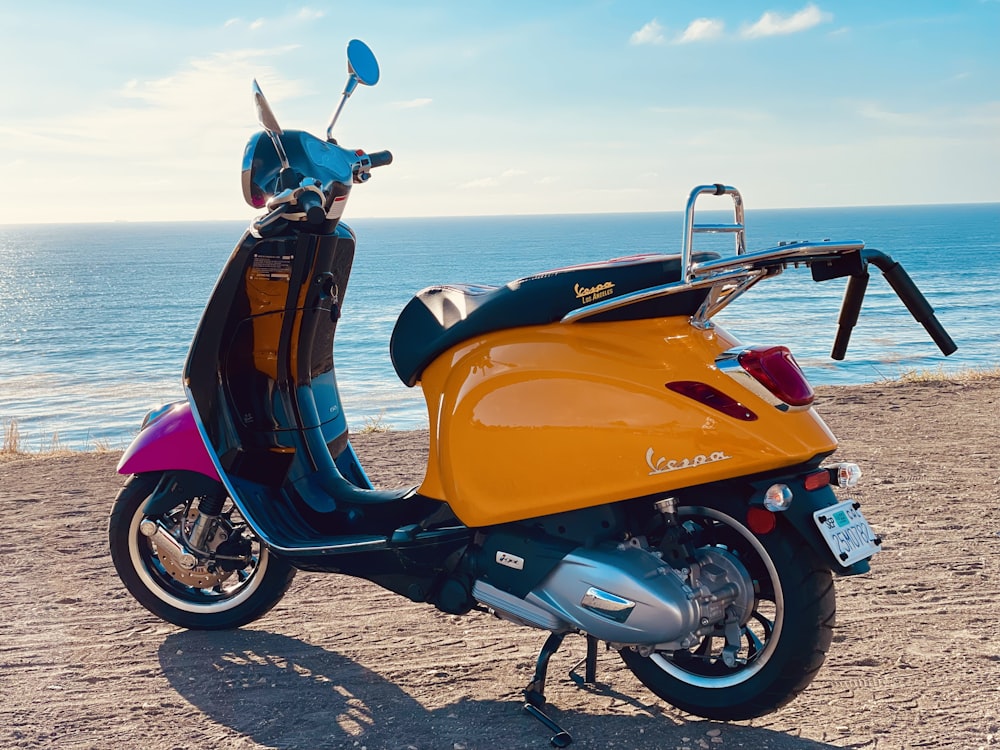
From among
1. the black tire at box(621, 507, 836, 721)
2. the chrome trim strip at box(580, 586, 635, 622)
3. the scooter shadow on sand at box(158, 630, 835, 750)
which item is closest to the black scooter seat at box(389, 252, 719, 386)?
the black tire at box(621, 507, 836, 721)

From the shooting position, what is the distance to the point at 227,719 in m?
3.33

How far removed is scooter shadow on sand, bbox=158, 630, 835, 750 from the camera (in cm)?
312

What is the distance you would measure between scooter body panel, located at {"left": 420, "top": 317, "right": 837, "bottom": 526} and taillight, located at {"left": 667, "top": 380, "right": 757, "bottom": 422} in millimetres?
14

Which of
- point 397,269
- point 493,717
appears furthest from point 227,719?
point 397,269

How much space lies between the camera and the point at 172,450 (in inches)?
154

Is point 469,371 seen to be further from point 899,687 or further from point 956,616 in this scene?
point 956,616

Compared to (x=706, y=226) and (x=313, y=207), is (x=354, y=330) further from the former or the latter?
(x=706, y=226)

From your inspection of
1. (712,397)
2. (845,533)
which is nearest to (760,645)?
(845,533)

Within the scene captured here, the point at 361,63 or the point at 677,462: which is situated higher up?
the point at 361,63

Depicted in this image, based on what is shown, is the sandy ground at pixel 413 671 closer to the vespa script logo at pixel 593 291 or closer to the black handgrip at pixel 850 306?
the black handgrip at pixel 850 306

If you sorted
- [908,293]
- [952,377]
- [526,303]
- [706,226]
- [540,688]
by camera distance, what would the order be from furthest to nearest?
[952,377] → [540,688] → [526,303] → [706,226] → [908,293]

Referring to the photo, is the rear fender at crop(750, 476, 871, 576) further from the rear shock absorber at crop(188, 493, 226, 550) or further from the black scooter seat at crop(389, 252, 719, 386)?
the rear shock absorber at crop(188, 493, 226, 550)

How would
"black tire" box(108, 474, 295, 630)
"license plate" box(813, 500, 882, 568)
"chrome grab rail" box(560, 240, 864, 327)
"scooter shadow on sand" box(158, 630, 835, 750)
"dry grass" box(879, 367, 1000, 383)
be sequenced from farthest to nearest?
1. "dry grass" box(879, 367, 1000, 383)
2. "black tire" box(108, 474, 295, 630)
3. "scooter shadow on sand" box(158, 630, 835, 750)
4. "license plate" box(813, 500, 882, 568)
5. "chrome grab rail" box(560, 240, 864, 327)

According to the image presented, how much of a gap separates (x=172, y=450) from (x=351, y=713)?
1275mm
